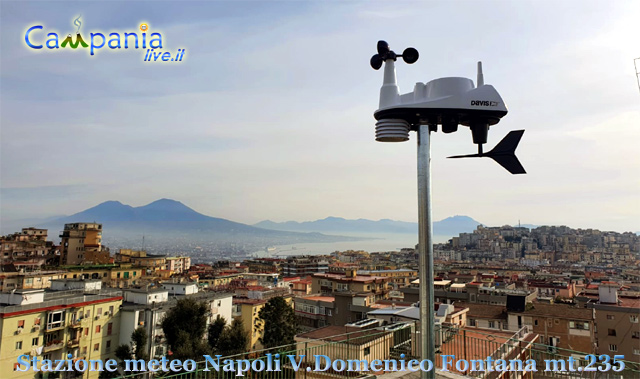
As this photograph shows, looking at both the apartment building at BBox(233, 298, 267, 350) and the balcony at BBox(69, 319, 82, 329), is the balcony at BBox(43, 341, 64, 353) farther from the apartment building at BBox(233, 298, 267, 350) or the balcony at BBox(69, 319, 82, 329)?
the apartment building at BBox(233, 298, 267, 350)

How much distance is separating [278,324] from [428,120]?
2615 cm

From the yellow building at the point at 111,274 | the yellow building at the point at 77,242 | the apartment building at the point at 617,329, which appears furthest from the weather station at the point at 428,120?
the yellow building at the point at 77,242

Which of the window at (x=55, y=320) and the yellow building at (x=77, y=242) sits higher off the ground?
the yellow building at (x=77, y=242)

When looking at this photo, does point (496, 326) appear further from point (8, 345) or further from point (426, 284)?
point (8, 345)

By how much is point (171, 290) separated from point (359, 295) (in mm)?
17191

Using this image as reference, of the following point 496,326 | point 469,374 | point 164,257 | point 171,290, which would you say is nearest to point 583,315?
point 496,326

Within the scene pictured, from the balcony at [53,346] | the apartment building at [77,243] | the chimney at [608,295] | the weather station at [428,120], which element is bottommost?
the balcony at [53,346]

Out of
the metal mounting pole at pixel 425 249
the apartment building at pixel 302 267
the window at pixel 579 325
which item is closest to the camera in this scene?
the metal mounting pole at pixel 425 249

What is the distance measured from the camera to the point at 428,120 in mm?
4965

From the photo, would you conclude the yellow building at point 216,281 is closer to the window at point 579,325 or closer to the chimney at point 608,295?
the window at point 579,325

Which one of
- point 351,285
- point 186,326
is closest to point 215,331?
point 186,326

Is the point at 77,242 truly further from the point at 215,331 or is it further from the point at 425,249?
the point at 425,249

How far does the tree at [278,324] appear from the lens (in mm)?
28391

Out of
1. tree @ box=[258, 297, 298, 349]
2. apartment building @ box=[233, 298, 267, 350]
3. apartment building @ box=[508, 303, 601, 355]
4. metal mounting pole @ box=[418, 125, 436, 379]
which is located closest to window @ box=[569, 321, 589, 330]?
apartment building @ box=[508, 303, 601, 355]
